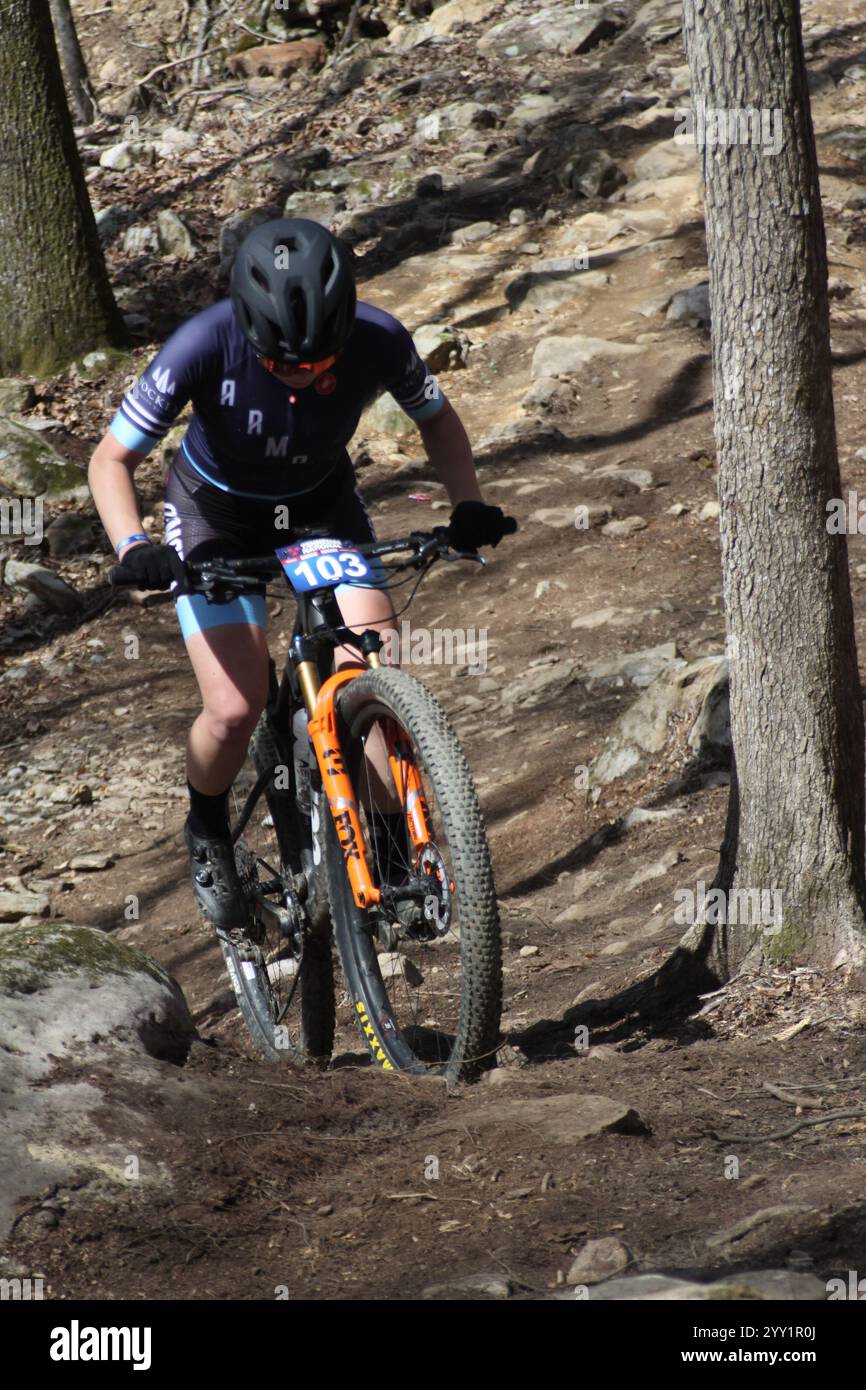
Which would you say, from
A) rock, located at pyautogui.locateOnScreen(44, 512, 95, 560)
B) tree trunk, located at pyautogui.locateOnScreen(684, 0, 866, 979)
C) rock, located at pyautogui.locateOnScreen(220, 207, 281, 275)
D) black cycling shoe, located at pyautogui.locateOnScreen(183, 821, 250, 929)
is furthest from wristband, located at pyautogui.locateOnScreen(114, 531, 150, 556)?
rock, located at pyautogui.locateOnScreen(220, 207, 281, 275)

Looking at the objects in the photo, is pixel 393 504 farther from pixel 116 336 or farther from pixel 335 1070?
pixel 335 1070

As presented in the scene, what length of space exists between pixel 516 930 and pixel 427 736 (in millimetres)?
2184

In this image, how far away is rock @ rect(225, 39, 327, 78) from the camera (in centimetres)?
1759

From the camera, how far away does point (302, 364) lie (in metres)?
3.76

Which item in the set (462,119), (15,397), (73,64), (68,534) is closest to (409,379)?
(68,534)

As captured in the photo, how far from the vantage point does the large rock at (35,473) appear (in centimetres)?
1042

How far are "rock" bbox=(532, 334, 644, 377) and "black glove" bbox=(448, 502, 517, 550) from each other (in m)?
7.14

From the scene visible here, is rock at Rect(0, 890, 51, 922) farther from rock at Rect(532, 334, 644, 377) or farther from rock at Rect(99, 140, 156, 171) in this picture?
rock at Rect(99, 140, 156, 171)

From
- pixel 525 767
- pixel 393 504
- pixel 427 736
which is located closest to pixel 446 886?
pixel 427 736

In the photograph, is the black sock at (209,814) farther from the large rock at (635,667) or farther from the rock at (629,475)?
the rock at (629,475)

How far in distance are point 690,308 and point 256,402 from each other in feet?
25.7

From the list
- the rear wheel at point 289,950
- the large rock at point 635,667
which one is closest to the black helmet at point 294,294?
the rear wheel at point 289,950

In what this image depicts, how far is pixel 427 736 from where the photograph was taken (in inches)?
139

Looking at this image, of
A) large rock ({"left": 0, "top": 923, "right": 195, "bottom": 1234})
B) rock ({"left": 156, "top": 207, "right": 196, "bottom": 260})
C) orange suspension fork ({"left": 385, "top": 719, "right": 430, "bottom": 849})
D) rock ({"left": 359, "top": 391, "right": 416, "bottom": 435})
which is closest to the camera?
large rock ({"left": 0, "top": 923, "right": 195, "bottom": 1234})
